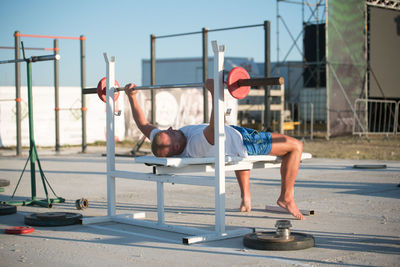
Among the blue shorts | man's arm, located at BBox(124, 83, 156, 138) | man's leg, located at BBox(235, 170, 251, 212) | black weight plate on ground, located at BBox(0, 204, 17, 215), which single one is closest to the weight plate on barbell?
black weight plate on ground, located at BBox(0, 204, 17, 215)

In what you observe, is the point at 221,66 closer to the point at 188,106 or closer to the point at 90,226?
the point at 90,226

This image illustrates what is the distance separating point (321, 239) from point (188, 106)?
16093mm

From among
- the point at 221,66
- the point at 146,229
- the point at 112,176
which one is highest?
the point at 221,66

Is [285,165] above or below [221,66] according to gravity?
below

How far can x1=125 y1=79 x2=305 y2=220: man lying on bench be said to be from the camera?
447 cm

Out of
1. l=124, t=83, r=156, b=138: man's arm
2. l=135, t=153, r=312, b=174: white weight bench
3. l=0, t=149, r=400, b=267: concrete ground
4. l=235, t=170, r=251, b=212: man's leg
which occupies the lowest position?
l=0, t=149, r=400, b=267: concrete ground

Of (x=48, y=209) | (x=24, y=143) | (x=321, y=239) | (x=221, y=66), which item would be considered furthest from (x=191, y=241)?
(x=24, y=143)

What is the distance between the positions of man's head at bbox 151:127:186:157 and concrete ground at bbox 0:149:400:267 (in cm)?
61

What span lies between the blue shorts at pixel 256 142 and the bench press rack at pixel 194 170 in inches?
3.5

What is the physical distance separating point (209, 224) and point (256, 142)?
2.55 ft

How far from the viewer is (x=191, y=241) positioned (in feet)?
12.5

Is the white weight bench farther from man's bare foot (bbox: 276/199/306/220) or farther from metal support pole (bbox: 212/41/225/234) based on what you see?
man's bare foot (bbox: 276/199/306/220)

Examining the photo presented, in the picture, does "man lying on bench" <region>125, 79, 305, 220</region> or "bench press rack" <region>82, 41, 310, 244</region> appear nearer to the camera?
"bench press rack" <region>82, 41, 310, 244</region>

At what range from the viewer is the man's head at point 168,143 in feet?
14.6
